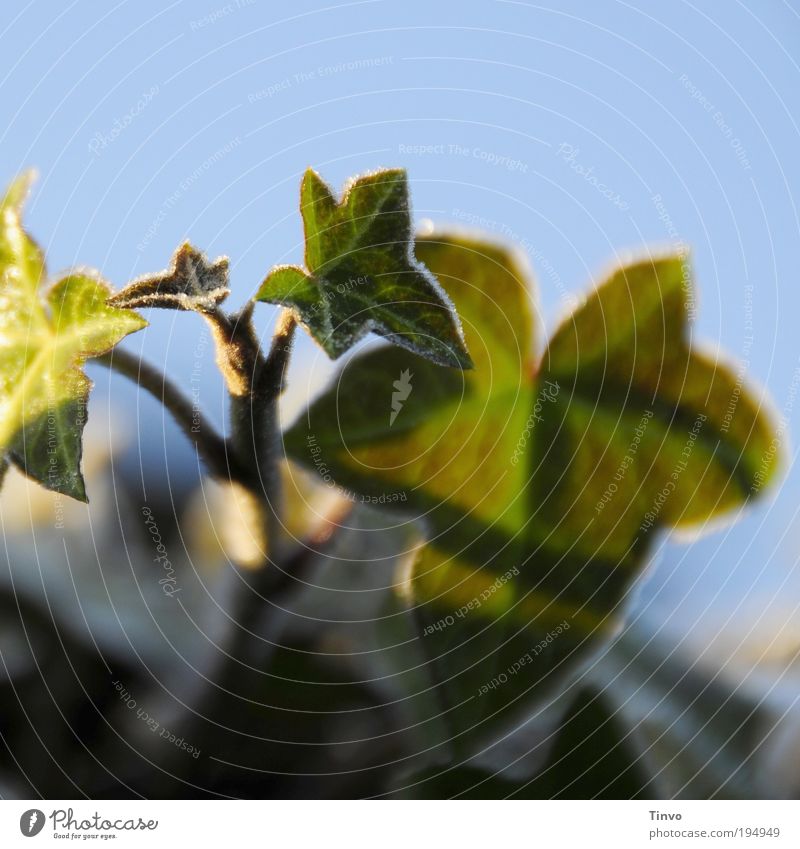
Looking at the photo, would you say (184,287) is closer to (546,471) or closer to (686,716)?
(546,471)

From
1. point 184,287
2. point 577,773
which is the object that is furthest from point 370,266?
point 577,773

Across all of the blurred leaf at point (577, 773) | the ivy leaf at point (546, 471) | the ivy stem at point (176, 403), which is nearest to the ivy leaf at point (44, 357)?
the ivy stem at point (176, 403)

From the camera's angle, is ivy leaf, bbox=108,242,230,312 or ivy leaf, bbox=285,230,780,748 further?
ivy leaf, bbox=285,230,780,748

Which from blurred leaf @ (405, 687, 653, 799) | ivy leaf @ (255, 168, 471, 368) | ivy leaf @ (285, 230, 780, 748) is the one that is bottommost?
blurred leaf @ (405, 687, 653, 799)

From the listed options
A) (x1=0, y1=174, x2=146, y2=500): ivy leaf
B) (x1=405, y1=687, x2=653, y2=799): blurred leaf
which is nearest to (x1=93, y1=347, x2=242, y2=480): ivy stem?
(x1=0, y1=174, x2=146, y2=500): ivy leaf

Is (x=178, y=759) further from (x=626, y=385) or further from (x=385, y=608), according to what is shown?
(x=626, y=385)

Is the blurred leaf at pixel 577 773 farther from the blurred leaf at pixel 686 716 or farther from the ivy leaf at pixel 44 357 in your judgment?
the ivy leaf at pixel 44 357

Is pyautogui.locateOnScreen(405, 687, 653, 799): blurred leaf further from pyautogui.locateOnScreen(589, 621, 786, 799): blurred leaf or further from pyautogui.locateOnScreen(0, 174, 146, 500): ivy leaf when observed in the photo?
pyautogui.locateOnScreen(0, 174, 146, 500): ivy leaf
